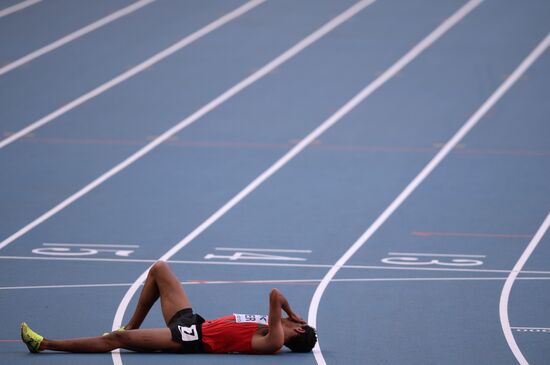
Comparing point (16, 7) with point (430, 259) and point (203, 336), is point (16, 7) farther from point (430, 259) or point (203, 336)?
point (203, 336)

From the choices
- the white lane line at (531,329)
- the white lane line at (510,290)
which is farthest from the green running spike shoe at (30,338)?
the white lane line at (531,329)

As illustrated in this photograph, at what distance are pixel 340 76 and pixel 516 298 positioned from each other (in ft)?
26.3

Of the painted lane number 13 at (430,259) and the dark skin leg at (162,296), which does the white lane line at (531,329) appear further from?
the dark skin leg at (162,296)

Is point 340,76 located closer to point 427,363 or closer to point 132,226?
point 132,226

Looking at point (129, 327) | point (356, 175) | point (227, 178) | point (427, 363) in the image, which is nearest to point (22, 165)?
point (227, 178)

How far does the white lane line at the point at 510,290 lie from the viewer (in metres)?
8.27

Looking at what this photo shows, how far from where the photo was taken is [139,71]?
17.3 m

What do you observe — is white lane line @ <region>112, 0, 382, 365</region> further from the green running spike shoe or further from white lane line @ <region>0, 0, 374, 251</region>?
the green running spike shoe

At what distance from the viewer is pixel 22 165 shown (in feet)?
46.2

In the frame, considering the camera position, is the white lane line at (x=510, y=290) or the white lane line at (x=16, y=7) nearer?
the white lane line at (x=510, y=290)

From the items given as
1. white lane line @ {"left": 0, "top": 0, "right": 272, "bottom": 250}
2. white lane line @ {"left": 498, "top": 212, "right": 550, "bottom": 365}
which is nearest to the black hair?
white lane line @ {"left": 498, "top": 212, "right": 550, "bottom": 365}

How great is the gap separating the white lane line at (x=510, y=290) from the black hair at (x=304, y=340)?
56.0 inches

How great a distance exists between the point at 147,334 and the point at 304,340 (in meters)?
1.07

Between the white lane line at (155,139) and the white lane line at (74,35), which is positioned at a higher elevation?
the white lane line at (74,35)
